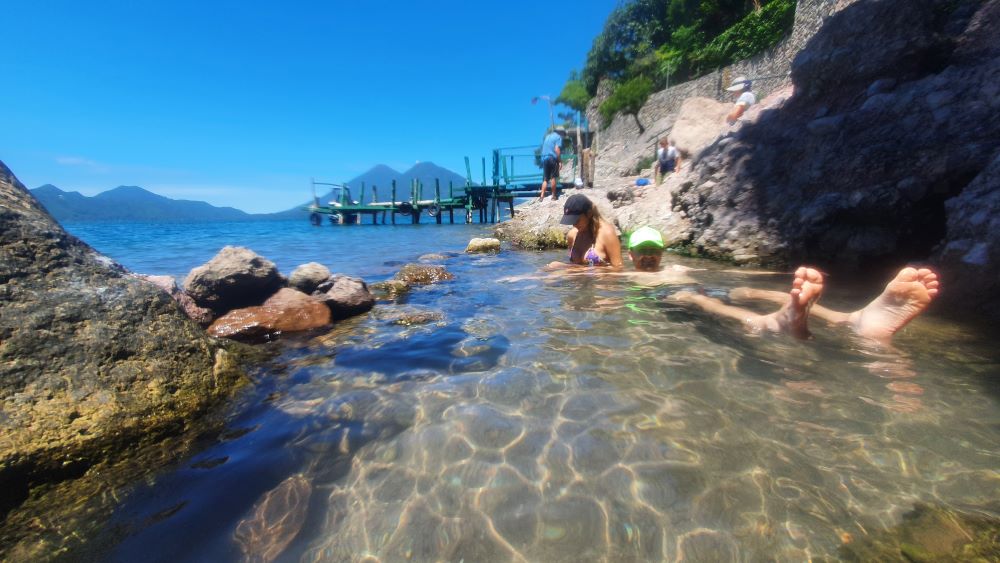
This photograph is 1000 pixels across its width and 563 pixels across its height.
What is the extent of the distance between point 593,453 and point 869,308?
2.49 meters

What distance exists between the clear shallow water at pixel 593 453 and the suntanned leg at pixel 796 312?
16cm

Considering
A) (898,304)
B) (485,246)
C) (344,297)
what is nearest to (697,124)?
(485,246)

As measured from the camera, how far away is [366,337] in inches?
142

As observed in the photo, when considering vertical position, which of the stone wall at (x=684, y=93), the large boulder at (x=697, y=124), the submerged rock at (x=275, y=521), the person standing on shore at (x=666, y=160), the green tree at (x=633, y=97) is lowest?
the submerged rock at (x=275, y=521)

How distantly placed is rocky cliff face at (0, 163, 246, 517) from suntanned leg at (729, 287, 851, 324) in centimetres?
434

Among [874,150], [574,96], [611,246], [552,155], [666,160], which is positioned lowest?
Result: [611,246]

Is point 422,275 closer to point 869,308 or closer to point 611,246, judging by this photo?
point 611,246

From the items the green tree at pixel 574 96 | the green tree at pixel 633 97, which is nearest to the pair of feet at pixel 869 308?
the green tree at pixel 633 97

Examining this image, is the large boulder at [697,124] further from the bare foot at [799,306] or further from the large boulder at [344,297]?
the large boulder at [344,297]

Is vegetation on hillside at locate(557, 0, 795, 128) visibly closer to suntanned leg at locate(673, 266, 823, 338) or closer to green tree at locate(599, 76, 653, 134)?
green tree at locate(599, 76, 653, 134)

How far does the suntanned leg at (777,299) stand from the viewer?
3.07 meters

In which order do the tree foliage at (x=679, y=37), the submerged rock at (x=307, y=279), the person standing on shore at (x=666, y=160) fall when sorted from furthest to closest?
the tree foliage at (x=679, y=37) → the person standing on shore at (x=666, y=160) → the submerged rock at (x=307, y=279)

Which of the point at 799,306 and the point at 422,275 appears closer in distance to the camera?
the point at 799,306

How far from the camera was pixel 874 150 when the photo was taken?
4594mm
